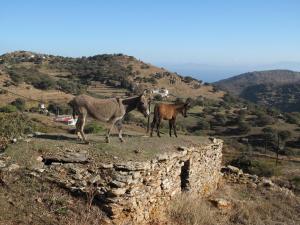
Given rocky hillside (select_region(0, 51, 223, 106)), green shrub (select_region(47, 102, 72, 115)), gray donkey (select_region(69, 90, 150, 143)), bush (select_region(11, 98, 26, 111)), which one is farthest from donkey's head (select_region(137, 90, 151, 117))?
rocky hillside (select_region(0, 51, 223, 106))

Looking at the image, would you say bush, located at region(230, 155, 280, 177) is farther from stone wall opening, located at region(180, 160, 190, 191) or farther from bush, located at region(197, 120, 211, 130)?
bush, located at region(197, 120, 211, 130)

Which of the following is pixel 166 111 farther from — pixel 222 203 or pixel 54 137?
pixel 54 137

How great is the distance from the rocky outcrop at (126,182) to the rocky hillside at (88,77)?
44195mm

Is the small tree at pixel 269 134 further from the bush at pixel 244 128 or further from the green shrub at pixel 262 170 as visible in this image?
the green shrub at pixel 262 170

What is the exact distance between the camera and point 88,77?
85375mm

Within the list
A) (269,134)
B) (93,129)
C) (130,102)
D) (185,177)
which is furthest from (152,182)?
(269,134)

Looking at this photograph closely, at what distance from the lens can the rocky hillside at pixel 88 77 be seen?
215ft

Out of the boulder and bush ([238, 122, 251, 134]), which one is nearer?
the boulder

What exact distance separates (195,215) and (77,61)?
10354cm

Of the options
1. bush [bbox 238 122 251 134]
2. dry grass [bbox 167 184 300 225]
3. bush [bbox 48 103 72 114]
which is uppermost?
dry grass [bbox 167 184 300 225]

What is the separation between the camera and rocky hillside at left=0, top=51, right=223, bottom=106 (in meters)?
65.5

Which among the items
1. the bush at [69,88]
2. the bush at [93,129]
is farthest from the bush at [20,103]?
the bush at [93,129]

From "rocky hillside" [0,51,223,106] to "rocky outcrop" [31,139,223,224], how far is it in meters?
44.2

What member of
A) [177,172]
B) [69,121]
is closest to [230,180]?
[177,172]
